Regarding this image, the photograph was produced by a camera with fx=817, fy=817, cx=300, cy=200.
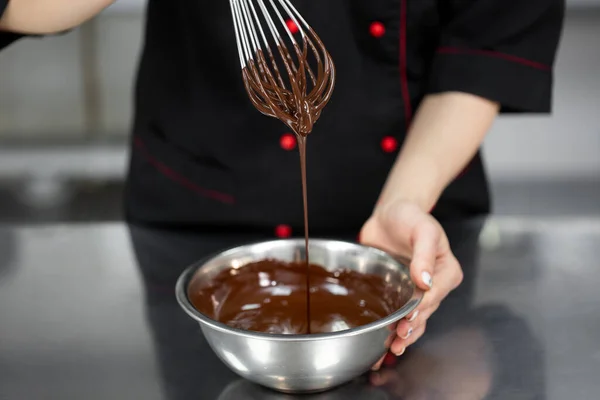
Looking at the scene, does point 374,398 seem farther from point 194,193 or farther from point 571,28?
point 571,28

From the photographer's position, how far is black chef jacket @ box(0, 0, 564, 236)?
1.38 meters

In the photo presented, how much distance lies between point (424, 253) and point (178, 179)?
2.11 ft

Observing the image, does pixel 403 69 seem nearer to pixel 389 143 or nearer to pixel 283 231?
pixel 389 143

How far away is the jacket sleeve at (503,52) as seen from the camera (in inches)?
53.8

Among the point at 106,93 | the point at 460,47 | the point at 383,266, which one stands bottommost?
the point at 106,93

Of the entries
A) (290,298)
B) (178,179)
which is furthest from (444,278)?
(178,179)

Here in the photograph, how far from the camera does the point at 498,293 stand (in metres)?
1.23

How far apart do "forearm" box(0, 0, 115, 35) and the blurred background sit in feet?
5.08

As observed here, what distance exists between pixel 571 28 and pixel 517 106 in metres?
1.49

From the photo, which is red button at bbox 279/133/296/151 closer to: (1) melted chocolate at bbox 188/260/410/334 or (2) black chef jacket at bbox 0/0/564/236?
(2) black chef jacket at bbox 0/0/564/236

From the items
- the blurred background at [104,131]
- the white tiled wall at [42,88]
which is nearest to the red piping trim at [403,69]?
the blurred background at [104,131]

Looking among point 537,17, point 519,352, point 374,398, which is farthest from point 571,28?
point 374,398

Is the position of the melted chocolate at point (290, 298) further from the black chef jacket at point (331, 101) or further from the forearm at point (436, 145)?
the black chef jacket at point (331, 101)

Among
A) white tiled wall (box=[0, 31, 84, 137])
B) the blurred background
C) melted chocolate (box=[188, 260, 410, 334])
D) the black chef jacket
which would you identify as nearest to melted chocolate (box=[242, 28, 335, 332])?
melted chocolate (box=[188, 260, 410, 334])
